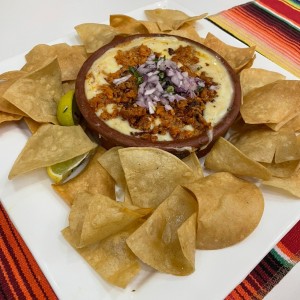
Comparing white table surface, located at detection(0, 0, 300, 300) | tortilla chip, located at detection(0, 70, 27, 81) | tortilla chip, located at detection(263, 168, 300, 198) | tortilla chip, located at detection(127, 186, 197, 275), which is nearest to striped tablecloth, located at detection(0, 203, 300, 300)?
tortilla chip, located at detection(263, 168, 300, 198)

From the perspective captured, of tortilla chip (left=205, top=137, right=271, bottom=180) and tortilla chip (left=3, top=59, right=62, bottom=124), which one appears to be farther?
tortilla chip (left=3, top=59, right=62, bottom=124)

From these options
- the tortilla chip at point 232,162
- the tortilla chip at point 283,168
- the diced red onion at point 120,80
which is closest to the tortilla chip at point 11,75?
the diced red onion at point 120,80

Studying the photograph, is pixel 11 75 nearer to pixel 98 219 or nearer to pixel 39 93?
pixel 39 93

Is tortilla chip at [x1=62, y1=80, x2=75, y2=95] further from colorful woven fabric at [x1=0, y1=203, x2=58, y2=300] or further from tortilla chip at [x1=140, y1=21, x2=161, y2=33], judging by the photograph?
colorful woven fabric at [x1=0, y1=203, x2=58, y2=300]

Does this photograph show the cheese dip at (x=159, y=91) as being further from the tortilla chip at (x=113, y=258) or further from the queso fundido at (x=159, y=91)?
the tortilla chip at (x=113, y=258)

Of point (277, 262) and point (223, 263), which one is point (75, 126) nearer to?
point (223, 263)
